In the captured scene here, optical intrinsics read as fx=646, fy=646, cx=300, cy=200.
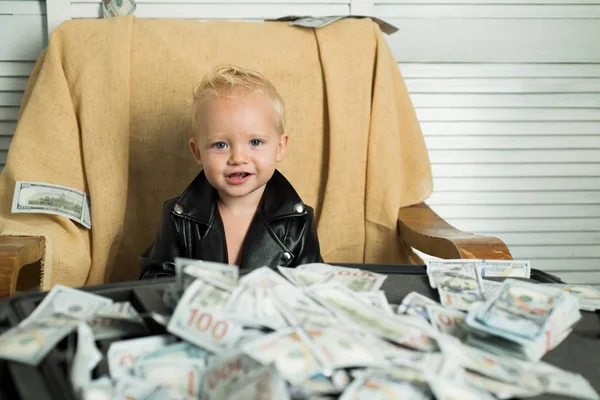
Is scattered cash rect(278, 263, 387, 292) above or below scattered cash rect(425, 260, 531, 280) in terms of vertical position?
above

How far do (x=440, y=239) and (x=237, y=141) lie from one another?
0.51m

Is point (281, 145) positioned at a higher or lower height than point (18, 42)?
lower

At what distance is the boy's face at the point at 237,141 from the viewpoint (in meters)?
1.44

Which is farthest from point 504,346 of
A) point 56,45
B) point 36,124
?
point 56,45

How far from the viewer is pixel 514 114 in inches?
94.5

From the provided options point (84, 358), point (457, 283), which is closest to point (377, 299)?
point (457, 283)

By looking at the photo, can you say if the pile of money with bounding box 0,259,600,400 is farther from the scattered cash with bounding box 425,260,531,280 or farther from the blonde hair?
the blonde hair

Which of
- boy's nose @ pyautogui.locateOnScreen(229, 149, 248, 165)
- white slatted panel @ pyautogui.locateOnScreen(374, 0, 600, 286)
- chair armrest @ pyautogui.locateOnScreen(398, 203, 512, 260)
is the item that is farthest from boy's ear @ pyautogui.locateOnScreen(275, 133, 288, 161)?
white slatted panel @ pyautogui.locateOnScreen(374, 0, 600, 286)

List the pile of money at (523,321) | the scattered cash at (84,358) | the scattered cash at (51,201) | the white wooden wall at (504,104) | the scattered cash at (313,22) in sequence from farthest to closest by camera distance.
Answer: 1. the white wooden wall at (504,104)
2. the scattered cash at (313,22)
3. the scattered cash at (51,201)
4. the pile of money at (523,321)
5. the scattered cash at (84,358)

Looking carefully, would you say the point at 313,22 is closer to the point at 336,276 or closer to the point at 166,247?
the point at 166,247

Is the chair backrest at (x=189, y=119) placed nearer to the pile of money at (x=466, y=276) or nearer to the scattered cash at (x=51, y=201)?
the scattered cash at (x=51, y=201)

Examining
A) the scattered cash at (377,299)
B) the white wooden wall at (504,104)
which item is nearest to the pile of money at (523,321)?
the scattered cash at (377,299)

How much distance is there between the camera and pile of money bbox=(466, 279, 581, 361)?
0.85 m

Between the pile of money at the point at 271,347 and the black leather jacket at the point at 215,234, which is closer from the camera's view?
the pile of money at the point at 271,347
